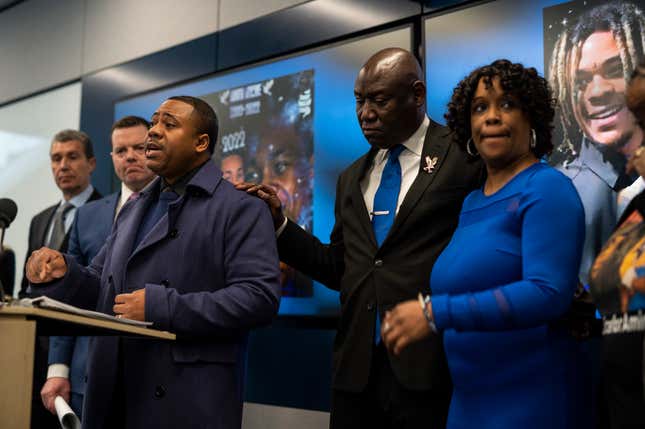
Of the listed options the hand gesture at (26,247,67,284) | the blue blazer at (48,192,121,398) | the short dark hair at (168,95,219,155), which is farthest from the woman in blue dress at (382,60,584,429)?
the blue blazer at (48,192,121,398)

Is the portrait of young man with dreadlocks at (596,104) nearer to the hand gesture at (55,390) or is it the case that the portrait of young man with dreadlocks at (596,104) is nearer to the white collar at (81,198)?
the hand gesture at (55,390)

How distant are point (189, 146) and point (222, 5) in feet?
6.89

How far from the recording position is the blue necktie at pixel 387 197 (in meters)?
2.36

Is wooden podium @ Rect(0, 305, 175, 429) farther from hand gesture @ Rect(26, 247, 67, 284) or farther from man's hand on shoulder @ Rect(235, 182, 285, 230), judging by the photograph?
man's hand on shoulder @ Rect(235, 182, 285, 230)

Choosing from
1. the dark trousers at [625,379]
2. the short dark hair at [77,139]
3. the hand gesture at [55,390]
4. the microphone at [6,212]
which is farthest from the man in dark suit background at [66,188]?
the dark trousers at [625,379]

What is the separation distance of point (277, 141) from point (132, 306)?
175cm

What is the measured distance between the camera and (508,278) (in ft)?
6.20

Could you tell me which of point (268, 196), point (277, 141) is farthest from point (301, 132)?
point (268, 196)

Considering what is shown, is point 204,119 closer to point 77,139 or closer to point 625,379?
point 625,379

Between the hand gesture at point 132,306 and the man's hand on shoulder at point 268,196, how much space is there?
51 cm

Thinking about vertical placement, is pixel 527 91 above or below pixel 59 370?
above

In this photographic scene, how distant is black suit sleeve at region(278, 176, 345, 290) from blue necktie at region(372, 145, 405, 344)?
0.73ft

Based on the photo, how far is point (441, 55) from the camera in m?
3.19

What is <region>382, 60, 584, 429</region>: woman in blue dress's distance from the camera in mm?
1760
